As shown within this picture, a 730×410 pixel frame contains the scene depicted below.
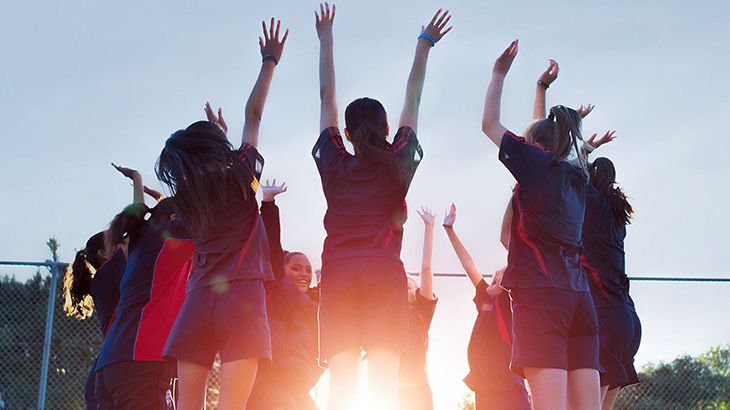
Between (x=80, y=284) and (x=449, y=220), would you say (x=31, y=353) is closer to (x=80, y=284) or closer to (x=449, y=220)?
(x=80, y=284)

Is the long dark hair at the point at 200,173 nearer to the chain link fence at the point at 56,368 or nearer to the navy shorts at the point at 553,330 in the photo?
the navy shorts at the point at 553,330

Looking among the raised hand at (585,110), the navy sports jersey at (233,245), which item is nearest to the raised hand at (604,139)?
the raised hand at (585,110)

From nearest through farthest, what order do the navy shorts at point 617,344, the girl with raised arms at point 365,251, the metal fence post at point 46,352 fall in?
the girl with raised arms at point 365,251 < the navy shorts at point 617,344 < the metal fence post at point 46,352

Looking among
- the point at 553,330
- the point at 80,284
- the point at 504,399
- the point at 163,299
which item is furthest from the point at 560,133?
the point at 80,284

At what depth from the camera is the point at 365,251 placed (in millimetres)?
3270

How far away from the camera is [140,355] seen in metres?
4.31

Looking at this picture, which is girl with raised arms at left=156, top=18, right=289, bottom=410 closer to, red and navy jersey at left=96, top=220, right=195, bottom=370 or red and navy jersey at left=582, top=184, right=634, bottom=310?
red and navy jersey at left=96, top=220, right=195, bottom=370

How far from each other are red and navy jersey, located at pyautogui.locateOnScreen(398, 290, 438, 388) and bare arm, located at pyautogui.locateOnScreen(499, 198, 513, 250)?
1211mm

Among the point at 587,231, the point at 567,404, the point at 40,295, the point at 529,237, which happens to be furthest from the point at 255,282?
the point at 40,295

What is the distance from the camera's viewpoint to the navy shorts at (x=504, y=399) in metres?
5.05

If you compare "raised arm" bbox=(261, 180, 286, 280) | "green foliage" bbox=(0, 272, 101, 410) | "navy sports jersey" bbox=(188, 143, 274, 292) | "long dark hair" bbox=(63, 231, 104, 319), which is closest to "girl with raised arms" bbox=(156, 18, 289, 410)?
"navy sports jersey" bbox=(188, 143, 274, 292)

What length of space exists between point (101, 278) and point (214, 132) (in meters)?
2.07

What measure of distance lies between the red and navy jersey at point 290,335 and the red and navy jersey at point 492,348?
1.13m

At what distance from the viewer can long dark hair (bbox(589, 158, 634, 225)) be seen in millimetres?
4500
